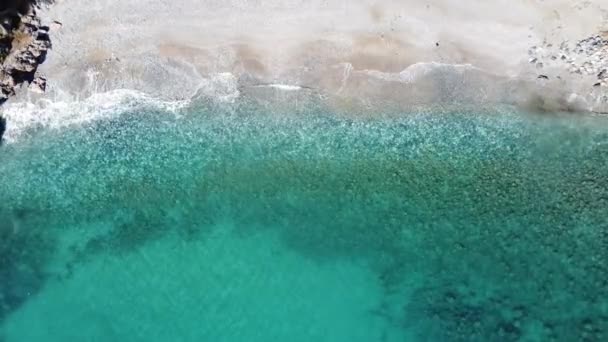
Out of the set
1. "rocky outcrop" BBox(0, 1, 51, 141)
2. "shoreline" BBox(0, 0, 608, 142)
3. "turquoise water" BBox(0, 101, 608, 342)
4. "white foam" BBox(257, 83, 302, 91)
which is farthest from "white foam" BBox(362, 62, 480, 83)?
"rocky outcrop" BBox(0, 1, 51, 141)

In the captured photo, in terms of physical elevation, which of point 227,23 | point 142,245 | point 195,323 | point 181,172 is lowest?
point 195,323

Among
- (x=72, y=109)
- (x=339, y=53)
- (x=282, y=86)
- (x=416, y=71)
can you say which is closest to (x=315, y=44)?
(x=339, y=53)

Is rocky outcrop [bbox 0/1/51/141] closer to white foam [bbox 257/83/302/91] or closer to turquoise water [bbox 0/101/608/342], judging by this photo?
turquoise water [bbox 0/101/608/342]

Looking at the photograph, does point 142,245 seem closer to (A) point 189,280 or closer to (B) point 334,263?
(A) point 189,280

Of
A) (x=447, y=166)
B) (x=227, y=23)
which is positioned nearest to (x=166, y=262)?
(x=227, y=23)

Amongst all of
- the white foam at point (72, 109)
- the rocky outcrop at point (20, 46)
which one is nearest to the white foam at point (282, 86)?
the white foam at point (72, 109)

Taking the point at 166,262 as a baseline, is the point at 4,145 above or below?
above

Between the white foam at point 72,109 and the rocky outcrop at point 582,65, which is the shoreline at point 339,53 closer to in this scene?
the rocky outcrop at point 582,65
